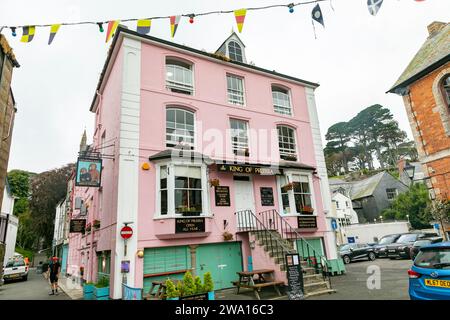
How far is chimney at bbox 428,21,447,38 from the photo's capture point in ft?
61.6

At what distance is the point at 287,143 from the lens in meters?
15.5

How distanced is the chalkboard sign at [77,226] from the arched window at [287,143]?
41.7 feet

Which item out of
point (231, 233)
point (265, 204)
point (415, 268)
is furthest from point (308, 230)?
point (415, 268)

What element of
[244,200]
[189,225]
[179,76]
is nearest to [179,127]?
[179,76]

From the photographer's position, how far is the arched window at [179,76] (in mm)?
13188

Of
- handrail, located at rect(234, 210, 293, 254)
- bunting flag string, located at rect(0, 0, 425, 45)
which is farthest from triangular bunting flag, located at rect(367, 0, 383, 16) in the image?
handrail, located at rect(234, 210, 293, 254)

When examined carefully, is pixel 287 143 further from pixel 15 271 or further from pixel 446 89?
pixel 15 271

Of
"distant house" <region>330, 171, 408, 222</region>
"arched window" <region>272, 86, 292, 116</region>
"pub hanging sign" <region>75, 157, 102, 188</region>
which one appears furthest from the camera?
"distant house" <region>330, 171, 408, 222</region>

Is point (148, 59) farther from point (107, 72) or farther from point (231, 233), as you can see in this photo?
point (231, 233)

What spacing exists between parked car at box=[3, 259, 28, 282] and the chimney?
119 ft

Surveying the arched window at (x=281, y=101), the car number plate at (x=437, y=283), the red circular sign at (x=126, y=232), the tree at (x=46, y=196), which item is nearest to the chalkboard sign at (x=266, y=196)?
the arched window at (x=281, y=101)

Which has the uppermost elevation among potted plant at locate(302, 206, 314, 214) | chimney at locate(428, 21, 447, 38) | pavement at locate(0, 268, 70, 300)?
chimney at locate(428, 21, 447, 38)

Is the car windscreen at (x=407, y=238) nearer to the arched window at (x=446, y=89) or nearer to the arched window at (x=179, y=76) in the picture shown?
the arched window at (x=446, y=89)

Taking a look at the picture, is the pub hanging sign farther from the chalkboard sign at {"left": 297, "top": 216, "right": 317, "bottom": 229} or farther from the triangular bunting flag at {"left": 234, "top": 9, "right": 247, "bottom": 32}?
the chalkboard sign at {"left": 297, "top": 216, "right": 317, "bottom": 229}
